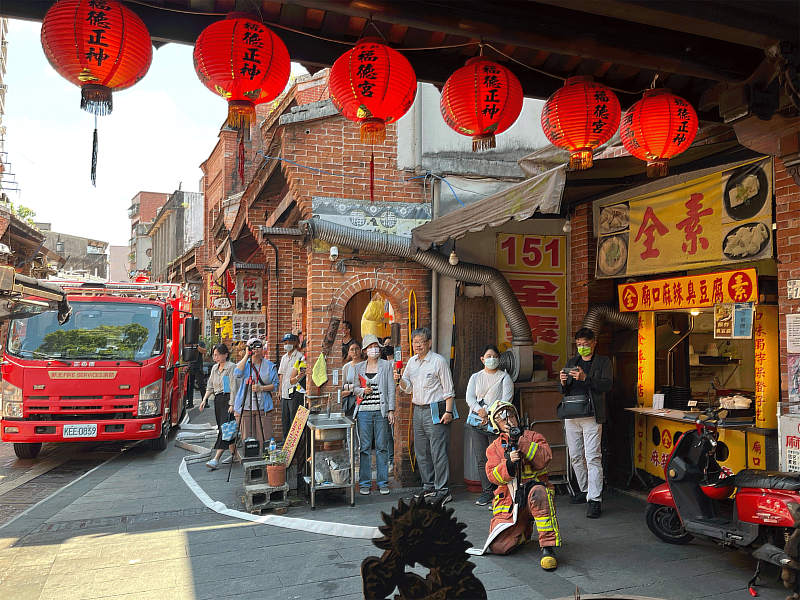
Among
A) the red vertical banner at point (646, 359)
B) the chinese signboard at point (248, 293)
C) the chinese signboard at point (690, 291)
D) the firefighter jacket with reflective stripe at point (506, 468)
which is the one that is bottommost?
the firefighter jacket with reflective stripe at point (506, 468)

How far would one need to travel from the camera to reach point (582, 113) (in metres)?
4.47

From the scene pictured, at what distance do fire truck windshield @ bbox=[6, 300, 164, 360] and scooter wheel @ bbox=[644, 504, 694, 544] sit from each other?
26.6ft

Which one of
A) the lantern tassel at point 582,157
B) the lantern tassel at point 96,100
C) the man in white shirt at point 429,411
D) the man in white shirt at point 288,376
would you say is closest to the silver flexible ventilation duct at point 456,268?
the man in white shirt at point 429,411

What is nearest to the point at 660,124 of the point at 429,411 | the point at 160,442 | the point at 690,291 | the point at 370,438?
the point at 690,291

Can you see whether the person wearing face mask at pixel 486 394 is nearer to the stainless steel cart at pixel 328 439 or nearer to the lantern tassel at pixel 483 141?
the stainless steel cart at pixel 328 439

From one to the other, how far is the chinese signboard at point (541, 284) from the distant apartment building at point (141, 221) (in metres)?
47.3

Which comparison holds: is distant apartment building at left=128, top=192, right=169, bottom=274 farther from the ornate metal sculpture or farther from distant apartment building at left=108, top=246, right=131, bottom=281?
the ornate metal sculpture

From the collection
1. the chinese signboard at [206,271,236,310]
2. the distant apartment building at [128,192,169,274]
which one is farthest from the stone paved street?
the distant apartment building at [128,192,169,274]

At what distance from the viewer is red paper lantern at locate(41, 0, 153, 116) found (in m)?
3.29

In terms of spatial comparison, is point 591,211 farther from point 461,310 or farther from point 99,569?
point 99,569

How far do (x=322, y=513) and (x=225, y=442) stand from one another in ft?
10.1

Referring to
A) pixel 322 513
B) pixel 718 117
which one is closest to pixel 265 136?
pixel 322 513

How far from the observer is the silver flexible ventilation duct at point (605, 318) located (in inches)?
296

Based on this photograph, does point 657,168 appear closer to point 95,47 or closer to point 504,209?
point 504,209
